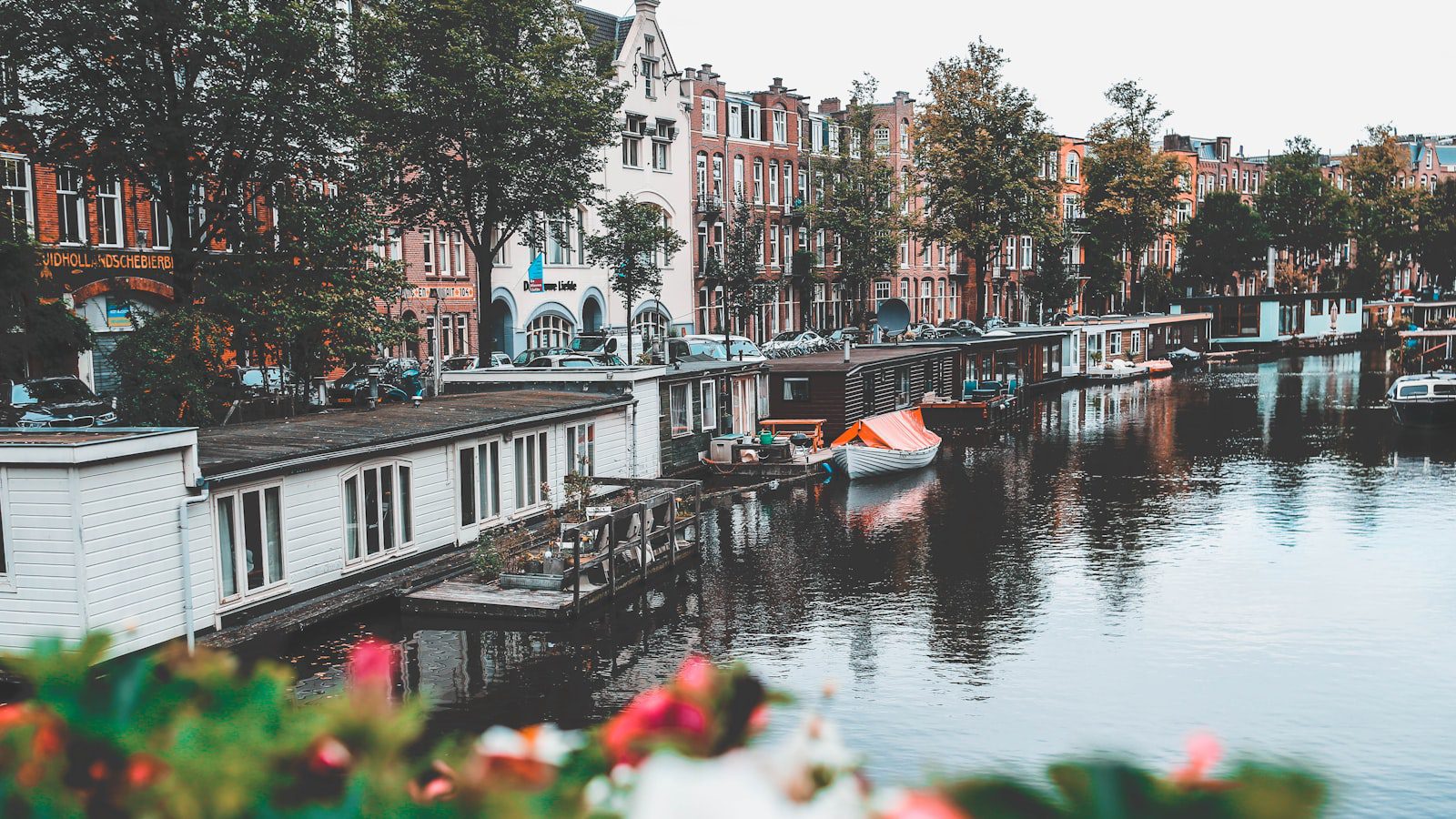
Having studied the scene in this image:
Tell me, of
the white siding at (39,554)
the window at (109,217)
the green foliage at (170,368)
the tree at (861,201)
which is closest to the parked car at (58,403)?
the green foliage at (170,368)

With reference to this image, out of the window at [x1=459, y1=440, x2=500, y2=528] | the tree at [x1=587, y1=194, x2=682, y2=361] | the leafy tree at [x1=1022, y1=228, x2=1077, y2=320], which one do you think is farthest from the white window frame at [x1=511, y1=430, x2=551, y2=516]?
the leafy tree at [x1=1022, y1=228, x2=1077, y2=320]

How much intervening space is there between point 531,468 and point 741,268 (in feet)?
130

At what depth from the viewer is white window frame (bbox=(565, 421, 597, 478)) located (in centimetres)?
2859

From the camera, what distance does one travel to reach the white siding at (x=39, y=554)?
631 inches

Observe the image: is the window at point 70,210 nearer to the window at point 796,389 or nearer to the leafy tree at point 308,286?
the leafy tree at point 308,286

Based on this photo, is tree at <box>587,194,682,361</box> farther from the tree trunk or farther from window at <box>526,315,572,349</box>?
the tree trunk

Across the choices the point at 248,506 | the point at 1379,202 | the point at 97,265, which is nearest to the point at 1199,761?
the point at 248,506

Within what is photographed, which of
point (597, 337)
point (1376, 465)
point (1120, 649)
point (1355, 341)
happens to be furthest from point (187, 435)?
point (1355, 341)

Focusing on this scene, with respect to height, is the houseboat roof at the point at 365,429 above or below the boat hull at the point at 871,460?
above

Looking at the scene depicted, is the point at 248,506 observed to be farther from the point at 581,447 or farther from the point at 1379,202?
the point at 1379,202

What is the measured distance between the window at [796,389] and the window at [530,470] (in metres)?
16.0

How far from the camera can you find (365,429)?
23.1 metres

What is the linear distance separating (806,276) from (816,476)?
134ft

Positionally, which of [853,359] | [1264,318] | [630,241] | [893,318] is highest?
[630,241]
